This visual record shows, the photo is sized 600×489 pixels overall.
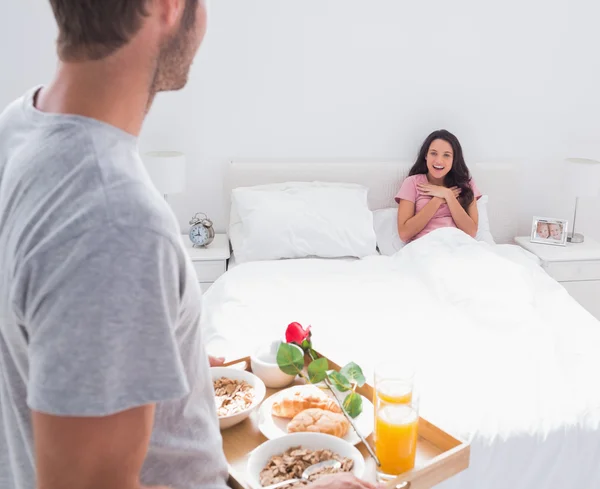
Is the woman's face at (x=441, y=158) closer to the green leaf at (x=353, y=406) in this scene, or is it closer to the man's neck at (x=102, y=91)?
the green leaf at (x=353, y=406)

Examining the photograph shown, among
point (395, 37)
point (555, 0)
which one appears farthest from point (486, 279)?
point (555, 0)

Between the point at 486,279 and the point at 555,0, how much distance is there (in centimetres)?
185

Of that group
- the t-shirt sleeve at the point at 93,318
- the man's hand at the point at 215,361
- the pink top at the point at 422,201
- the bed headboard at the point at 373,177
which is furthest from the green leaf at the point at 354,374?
the bed headboard at the point at 373,177

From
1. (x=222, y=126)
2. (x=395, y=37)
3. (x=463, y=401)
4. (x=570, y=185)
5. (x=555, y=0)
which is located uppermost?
(x=555, y=0)

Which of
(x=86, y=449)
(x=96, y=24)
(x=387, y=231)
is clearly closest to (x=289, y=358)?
(x=86, y=449)

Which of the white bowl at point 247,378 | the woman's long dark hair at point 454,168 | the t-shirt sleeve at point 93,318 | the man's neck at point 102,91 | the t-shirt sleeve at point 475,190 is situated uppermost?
the man's neck at point 102,91

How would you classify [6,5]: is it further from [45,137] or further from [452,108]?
[45,137]

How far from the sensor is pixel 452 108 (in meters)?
3.40

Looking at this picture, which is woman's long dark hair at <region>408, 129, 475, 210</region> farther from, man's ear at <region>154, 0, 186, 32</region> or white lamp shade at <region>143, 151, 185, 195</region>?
man's ear at <region>154, 0, 186, 32</region>

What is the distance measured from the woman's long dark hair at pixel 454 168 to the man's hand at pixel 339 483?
248 centimetres

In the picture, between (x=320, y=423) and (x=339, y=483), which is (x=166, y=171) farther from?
(x=339, y=483)

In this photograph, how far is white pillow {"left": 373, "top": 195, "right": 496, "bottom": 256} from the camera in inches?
126

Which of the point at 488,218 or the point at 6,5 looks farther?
the point at 488,218

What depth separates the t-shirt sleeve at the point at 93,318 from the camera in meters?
0.59
